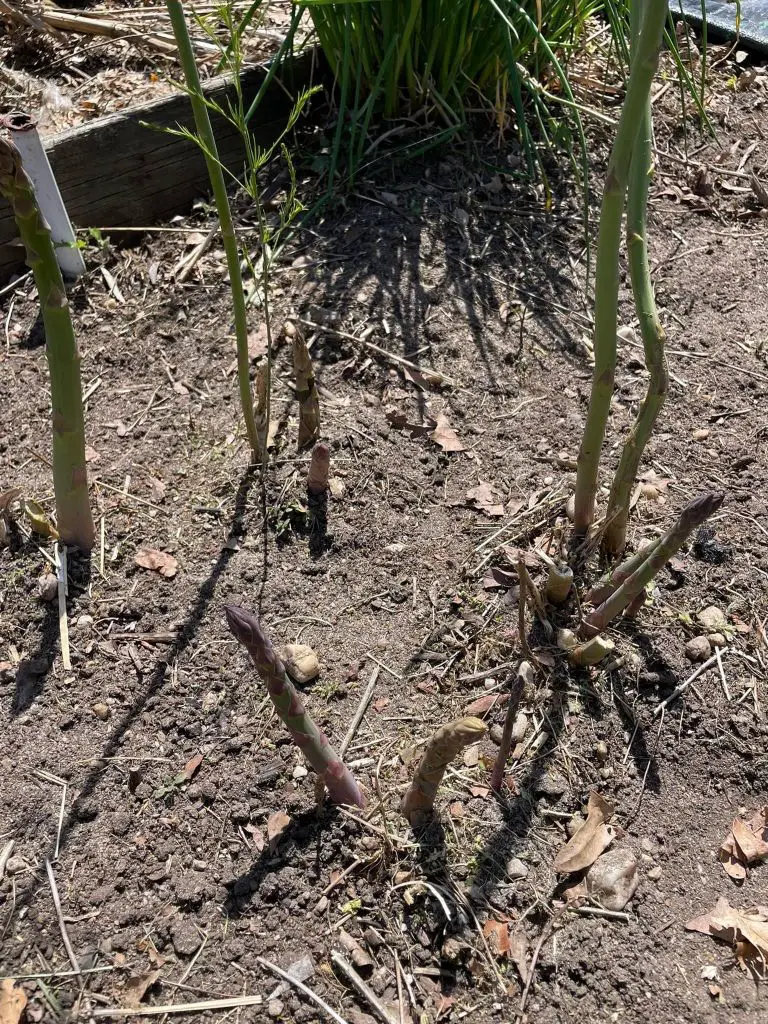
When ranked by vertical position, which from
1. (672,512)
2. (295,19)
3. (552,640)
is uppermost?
(295,19)

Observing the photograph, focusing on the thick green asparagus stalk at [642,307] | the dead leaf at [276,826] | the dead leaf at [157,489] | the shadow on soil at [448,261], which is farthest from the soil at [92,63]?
the dead leaf at [276,826]

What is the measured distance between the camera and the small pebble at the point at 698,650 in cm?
182

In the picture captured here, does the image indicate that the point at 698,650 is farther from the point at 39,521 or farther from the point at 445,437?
the point at 39,521

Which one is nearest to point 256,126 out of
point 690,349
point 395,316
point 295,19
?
point 295,19

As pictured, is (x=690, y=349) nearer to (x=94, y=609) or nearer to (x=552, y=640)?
(x=552, y=640)

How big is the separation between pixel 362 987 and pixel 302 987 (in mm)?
104

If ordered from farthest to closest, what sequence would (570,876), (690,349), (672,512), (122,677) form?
1. (690,349)
2. (672,512)
3. (122,677)
4. (570,876)

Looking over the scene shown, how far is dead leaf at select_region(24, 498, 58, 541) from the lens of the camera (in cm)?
196

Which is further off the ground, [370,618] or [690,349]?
[690,349]

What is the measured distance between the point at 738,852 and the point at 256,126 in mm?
2760

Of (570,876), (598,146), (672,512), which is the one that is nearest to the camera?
(570,876)

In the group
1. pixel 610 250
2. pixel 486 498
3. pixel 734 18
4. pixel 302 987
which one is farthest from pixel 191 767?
pixel 734 18

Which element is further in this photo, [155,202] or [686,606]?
[155,202]

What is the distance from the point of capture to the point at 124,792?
1.64 meters
